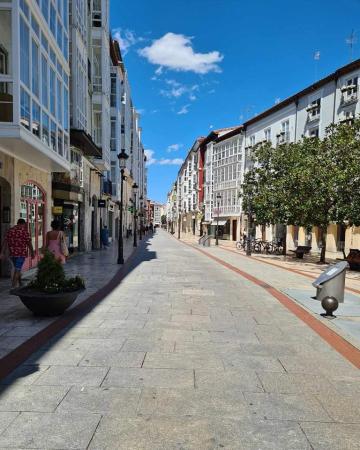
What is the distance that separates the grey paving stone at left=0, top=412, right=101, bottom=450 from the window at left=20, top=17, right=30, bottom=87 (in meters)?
8.07

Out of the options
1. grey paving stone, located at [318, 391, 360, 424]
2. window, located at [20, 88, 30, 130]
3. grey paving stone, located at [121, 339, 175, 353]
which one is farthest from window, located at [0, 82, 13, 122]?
grey paving stone, located at [318, 391, 360, 424]

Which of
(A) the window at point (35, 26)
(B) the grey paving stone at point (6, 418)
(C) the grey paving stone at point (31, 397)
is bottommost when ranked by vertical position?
(C) the grey paving stone at point (31, 397)

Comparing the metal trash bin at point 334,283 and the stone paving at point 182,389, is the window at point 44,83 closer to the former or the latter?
the stone paving at point 182,389

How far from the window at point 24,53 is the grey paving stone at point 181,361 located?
749 centimetres

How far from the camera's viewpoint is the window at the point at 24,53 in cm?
890

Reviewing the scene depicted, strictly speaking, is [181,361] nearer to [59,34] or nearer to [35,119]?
[35,119]

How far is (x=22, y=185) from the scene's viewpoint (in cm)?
1183

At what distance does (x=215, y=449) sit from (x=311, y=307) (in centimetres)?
575

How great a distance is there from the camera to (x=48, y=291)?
21.4ft

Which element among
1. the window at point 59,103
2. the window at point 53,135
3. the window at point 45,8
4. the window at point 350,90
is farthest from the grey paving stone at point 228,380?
the window at point 350,90

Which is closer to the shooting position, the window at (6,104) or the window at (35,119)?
the window at (6,104)

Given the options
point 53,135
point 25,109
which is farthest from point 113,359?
Result: point 53,135

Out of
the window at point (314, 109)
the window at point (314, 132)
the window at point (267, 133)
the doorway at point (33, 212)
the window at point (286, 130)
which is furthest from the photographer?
the window at point (267, 133)

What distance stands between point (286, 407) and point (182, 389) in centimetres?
108
